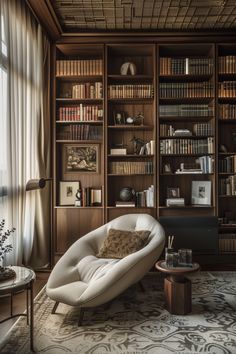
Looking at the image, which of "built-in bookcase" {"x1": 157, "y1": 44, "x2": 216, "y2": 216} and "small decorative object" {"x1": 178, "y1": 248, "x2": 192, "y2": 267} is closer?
"small decorative object" {"x1": 178, "y1": 248, "x2": 192, "y2": 267}

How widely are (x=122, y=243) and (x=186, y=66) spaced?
2.52 meters

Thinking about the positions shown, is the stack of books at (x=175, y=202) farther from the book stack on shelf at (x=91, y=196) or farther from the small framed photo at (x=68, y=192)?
the small framed photo at (x=68, y=192)

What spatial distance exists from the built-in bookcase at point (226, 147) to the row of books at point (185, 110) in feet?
0.61

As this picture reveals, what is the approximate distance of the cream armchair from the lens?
248cm

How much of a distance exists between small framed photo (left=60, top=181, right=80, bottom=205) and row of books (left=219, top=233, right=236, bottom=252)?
2.10m

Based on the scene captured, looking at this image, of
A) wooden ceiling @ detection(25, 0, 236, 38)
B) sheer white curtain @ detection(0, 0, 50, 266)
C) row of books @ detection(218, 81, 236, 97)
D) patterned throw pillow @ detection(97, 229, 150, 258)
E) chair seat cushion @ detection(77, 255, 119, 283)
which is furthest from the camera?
row of books @ detection(218, 81, 236, 97)

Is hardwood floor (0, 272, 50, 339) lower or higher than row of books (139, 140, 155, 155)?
lower

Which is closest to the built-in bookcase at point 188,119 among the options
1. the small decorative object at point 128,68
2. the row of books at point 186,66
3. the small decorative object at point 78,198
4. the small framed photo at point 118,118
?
the row of books at point 186,66

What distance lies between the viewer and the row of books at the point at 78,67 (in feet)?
13.3

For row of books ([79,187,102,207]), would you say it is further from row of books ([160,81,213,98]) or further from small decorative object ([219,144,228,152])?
small decorative object ([219,144,228,152])

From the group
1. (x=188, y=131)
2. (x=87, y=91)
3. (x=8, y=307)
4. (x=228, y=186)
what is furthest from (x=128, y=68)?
(x=8, y=307)

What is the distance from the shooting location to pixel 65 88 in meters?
4.36

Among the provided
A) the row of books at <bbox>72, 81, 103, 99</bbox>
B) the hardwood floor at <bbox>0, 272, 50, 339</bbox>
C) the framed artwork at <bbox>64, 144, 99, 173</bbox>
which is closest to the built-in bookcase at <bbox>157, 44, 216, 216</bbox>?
the row of books at <bbox>72, 81, 103, 99</bbox>

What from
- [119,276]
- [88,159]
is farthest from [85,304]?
[88,159]
